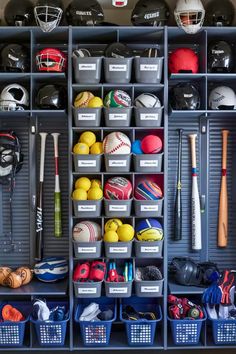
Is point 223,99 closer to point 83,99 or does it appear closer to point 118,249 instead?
point 83,99

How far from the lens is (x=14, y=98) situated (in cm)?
347

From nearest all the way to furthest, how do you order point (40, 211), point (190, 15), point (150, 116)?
1. point (190, 15)
2. point (150, 116)
3. point (40, 211)

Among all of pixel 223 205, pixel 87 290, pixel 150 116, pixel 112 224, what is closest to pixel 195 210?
pixel 223 205

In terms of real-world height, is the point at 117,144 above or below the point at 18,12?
below

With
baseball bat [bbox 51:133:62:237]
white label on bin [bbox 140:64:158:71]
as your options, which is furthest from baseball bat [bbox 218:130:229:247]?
baseball bat [bbox 51:133:62:237]

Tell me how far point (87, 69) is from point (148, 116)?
0.58m

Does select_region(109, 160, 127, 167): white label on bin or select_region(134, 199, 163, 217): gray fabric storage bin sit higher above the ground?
select_region(109, 160, 127, 167): white label on bin

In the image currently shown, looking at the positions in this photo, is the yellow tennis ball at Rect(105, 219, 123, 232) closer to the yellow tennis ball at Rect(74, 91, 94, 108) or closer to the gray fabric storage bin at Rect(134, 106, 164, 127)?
the gray fabric storage bin at Rect(134, 106, 164, 127)

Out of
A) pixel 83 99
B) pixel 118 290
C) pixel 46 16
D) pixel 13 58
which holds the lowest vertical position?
pixel 118 290

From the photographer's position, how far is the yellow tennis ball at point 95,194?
335 centimetres

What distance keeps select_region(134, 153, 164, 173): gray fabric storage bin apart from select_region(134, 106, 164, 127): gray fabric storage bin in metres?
0.25

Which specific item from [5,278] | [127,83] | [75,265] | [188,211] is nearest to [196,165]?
[188,211]

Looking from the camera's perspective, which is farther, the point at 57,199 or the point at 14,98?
the point at 57,199

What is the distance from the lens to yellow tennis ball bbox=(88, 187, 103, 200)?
11.0 feet
